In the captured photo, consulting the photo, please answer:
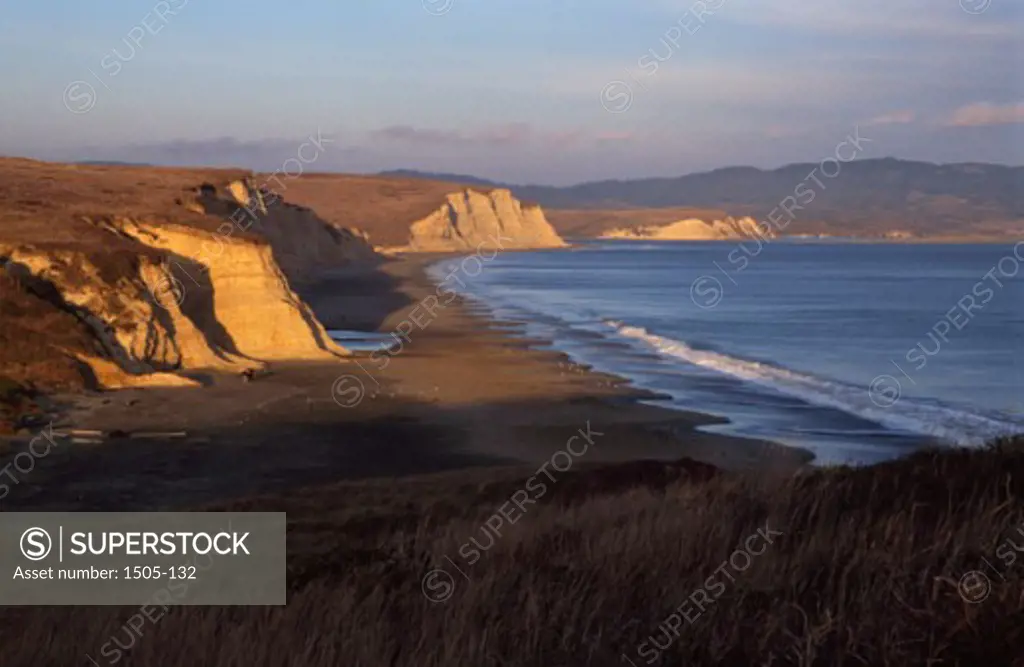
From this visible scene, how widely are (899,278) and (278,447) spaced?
90145 millimetres

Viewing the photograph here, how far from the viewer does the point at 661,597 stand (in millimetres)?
5434

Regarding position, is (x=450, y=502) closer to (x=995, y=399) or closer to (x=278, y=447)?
(x=278, y=447)

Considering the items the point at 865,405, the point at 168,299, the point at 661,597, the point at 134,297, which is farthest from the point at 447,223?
the point at 661,597

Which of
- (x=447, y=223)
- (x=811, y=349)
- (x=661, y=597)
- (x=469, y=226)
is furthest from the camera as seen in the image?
(x=469, y=226)

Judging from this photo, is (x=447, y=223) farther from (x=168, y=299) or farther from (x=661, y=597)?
(x=661, y=597)

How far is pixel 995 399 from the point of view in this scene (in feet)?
94.0

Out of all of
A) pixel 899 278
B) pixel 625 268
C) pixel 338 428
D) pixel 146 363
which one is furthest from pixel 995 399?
pixel 625 268

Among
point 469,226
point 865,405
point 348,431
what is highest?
point 865,405

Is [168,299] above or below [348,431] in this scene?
above

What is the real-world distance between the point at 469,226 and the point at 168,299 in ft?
523

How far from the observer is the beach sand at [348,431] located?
52.2ft

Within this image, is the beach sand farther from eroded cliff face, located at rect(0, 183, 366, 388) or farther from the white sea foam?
the white sea foam

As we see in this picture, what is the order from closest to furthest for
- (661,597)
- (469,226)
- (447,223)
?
(661,597) → (447,223) → (469,226)

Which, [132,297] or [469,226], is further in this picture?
[469,226]
